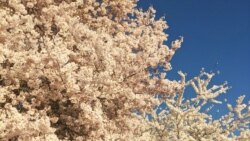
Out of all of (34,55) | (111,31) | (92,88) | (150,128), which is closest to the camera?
(34,55)

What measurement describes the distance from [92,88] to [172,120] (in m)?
8.02

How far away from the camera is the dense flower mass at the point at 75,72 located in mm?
11305

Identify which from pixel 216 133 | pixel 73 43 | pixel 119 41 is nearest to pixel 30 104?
pixel 73 43

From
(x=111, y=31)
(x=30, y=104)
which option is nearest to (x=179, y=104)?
(x=111, y=31)

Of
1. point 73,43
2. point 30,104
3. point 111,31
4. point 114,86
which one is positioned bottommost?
point 30,104

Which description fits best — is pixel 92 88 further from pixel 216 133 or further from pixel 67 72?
pixel 216 133

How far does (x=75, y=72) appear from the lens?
12.1 metres

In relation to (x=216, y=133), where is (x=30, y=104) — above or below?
below

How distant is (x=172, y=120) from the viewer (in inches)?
761

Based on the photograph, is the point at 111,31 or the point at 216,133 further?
the point at 216,133

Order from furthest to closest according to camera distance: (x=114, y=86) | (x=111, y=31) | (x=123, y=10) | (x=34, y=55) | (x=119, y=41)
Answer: (x=123, y=10), (x=111, y=31), (x=119, y=41), (x=114, y=86), (x=34, y=55)

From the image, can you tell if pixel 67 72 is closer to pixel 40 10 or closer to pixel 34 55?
pixel 34 55

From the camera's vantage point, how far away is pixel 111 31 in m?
17.1

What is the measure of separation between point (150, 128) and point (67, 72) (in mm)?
8827
